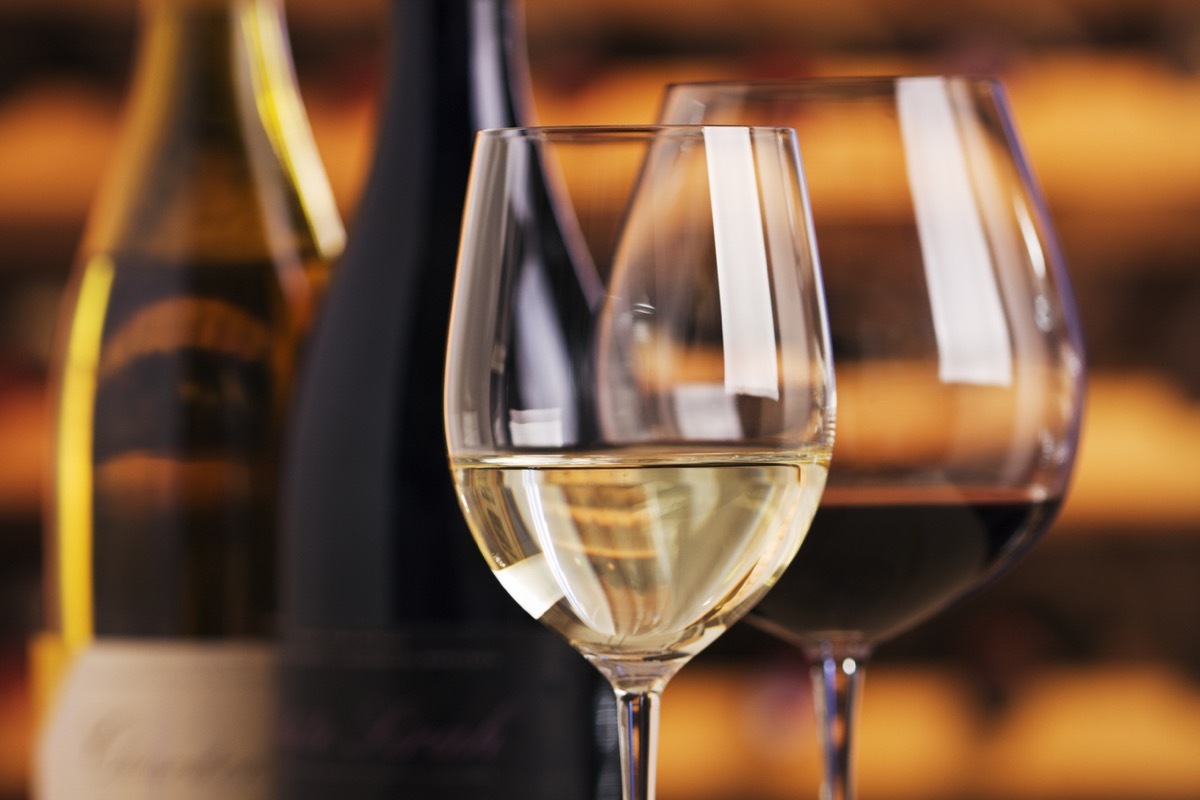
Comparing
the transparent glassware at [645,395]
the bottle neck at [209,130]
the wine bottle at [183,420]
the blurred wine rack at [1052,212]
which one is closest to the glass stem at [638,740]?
the transparent glassware at [645,395]

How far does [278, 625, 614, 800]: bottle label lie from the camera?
1.66 ft

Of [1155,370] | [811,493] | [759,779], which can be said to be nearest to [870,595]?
[811,493]

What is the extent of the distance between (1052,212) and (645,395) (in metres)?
1.52

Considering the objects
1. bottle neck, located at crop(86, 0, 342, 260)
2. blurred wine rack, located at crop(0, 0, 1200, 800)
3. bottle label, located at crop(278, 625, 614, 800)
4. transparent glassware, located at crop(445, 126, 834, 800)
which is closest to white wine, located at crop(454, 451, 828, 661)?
transparent glassware, located at crop(445, 126, 834, 800)

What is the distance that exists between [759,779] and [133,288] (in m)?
1.23

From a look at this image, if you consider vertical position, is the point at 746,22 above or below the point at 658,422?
above

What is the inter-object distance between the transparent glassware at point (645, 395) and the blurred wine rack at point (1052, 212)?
134cm

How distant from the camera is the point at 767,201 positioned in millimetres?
369

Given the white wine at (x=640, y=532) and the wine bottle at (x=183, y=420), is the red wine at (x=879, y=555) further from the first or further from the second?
the wine bottle at (x=183, y=420)

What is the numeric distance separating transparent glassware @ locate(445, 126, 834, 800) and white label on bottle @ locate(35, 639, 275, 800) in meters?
0.22

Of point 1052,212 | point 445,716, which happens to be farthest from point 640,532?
point 1052,212

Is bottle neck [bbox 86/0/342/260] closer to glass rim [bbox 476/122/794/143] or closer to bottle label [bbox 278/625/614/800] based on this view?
bottle label [bbox 278/625/614/800]

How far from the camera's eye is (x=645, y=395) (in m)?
0.37

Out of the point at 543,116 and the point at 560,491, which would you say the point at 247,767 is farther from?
the point at 543,116
